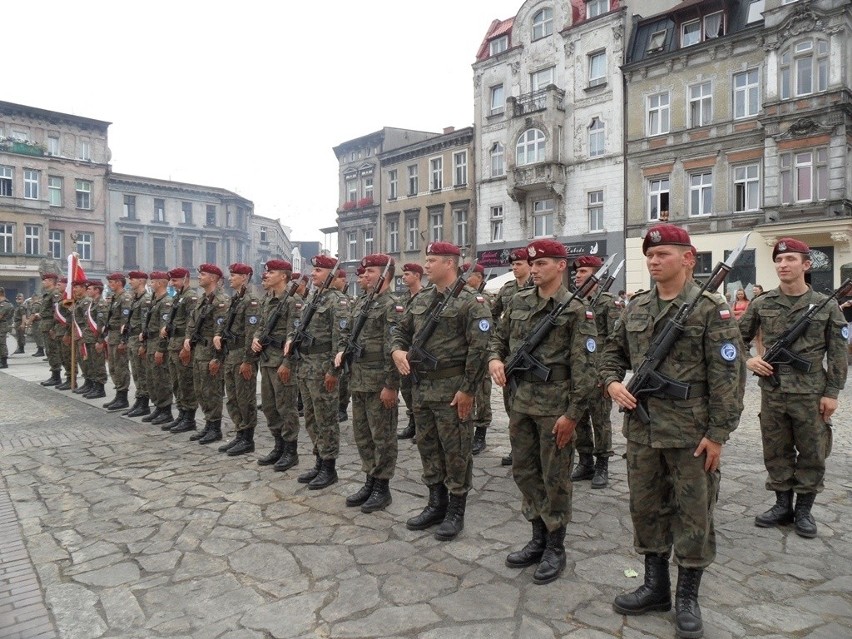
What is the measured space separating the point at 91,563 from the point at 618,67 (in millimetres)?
26091

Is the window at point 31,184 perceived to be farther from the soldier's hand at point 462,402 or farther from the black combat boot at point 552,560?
the black combat boot at point 552,560

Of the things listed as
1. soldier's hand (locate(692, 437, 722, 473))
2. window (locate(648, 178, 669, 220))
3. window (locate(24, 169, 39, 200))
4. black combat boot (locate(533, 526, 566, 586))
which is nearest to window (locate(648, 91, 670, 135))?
window (locate(648, 178, 669, 220))

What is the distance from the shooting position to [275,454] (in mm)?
6754

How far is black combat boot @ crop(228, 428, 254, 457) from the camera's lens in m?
7.14

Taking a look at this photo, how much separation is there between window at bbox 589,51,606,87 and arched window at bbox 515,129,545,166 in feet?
9.90

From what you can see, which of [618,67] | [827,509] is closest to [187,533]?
[827,509]

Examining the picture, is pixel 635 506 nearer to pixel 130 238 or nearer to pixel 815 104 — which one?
pixel 815 104

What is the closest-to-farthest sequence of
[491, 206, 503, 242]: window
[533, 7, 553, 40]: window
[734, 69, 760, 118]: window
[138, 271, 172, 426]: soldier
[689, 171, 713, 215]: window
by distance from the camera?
[138, 271, 172, 426]: soldier
[734, 69, 760, 118]: window
[689, 171, 713, 215]: window
[533, 7, 553, 40]: window
[491, 206, 503, 242]: window

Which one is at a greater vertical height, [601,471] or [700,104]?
[700,104]

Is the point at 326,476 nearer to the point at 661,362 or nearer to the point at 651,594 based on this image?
the point at 651,594

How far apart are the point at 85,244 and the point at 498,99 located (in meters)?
30.4

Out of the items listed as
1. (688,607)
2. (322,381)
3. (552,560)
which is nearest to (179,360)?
(322,381)

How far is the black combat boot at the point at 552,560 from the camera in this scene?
12.7 feet

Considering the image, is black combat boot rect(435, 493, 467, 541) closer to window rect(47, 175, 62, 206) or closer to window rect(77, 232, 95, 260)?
window rect(77, 232, 95, 260)
